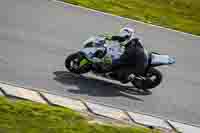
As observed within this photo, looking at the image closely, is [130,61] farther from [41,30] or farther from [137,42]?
[41,30]

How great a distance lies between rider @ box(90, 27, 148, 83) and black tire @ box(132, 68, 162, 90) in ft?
0.76

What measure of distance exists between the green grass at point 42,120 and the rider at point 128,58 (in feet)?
8.77

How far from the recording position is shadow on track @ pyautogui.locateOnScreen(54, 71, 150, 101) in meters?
13.9

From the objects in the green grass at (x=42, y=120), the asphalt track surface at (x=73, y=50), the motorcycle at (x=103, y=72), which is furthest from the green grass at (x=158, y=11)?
the green grass at (x=42, y=120)

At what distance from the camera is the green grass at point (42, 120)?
10.6 meters

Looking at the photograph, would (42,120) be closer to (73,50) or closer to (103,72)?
(103,72)

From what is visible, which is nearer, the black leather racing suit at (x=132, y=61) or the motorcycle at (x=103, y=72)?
the motorcycle at (x=103, y=72)

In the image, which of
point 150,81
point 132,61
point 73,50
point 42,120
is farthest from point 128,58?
point 42,120

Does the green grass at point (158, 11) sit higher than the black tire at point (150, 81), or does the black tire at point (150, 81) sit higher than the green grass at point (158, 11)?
the green grass at point (158, 11)

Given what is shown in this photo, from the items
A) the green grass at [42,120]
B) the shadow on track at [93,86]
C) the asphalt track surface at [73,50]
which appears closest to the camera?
the green grass at [42,120]

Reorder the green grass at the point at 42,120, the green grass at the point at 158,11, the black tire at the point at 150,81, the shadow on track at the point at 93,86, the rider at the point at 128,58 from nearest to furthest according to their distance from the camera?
the green grass at the point at 42,120, the shadow on track at the point at 93,86, the rider at the point at 128,58, the black tire at the point at 150,81, the green grass at the point at 158,11

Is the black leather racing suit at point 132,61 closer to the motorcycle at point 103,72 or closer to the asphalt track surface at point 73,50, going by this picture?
the motorcycle at point 103,72

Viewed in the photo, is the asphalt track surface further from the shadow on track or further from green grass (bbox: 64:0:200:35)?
green grass (bbox: 64:0:200:35)

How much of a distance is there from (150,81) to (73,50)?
2.79m
